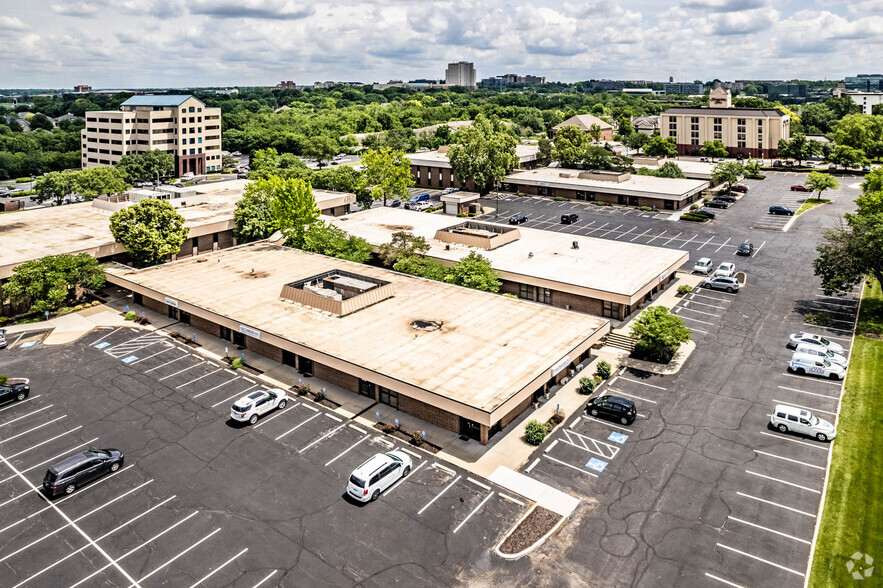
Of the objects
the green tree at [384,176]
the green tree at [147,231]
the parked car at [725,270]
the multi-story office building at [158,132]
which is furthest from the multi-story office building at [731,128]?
the green tree at [147,231]

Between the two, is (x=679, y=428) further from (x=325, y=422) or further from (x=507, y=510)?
(x=325, y=422)

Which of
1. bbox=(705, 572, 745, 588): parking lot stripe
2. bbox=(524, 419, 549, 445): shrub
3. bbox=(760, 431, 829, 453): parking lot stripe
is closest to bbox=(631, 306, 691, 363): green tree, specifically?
bbox=(760, 431, 829, 453): parking lot stripe

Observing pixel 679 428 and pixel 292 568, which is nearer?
pixel 292 568

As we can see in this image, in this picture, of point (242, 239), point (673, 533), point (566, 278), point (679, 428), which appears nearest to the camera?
point (673, 533)

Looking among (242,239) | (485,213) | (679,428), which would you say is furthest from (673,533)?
(485,213)

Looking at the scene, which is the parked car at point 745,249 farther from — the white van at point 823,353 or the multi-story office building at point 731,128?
the multi-story office building at point 731,128

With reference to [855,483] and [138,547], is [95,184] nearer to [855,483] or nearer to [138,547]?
[138,547]
